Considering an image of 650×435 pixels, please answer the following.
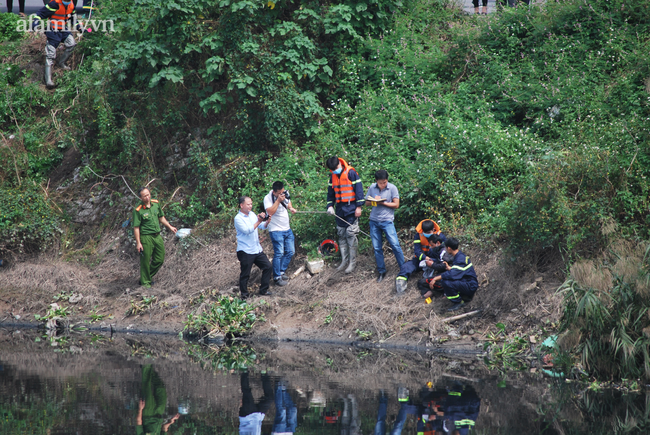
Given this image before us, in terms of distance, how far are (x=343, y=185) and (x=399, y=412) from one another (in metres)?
5.24

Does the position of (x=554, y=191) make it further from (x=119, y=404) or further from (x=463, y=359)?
(x=119, y=404)

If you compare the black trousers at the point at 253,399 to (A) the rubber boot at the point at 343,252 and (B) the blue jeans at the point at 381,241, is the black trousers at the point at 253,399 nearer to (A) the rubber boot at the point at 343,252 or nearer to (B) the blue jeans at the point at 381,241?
(B) the blue jeans at the point at 381,241

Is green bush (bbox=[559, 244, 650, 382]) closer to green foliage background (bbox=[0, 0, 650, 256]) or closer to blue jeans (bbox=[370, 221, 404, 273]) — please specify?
green foliage background (bbox=[0, 0, 650, 256])

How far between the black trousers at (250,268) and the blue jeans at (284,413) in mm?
3950

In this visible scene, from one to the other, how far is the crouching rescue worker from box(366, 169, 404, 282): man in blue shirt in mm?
1030

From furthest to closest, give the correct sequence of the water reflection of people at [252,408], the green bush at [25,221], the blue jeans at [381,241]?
the green bush at [25,221] → the blue jeans at [381,241] → the water reflection of people at [252,408]

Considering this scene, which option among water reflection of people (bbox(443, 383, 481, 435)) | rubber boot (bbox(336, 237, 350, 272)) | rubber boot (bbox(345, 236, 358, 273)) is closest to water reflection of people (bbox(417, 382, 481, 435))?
water reflection of people (bbox(443, 383, 481, 435))

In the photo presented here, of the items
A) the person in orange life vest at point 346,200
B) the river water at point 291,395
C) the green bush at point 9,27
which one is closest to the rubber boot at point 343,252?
the person in orange life vest at point 346,200

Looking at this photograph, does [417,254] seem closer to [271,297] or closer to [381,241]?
[381,241]

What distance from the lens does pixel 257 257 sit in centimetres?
1171

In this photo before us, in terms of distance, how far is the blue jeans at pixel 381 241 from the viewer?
11141mm

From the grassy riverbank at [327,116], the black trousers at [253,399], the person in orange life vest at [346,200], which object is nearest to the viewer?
the black trousers at [253,399]

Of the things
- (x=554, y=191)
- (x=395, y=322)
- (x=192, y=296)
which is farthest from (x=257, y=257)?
(x=554, y=191)

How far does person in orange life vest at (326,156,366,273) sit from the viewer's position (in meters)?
11.4
